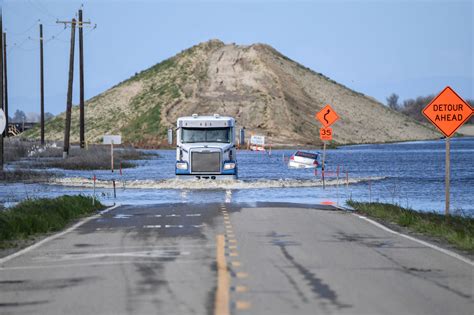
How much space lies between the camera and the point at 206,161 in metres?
43.0

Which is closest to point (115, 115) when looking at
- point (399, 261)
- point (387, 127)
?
point (387, 127)

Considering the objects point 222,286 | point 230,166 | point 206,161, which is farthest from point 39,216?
point 230,166

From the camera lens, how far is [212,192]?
39656 millimetres

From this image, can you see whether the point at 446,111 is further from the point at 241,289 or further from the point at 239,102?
the point at 239,102

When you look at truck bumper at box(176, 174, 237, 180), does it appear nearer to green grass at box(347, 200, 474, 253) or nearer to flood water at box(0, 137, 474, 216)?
flood water at box(0, 137, 474, 216)

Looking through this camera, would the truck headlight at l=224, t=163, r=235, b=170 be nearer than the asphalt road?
No

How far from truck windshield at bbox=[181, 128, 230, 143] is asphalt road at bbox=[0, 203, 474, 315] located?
69.2 ft

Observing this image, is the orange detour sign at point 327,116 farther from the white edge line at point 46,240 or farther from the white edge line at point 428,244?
the white edge line at point 428,244

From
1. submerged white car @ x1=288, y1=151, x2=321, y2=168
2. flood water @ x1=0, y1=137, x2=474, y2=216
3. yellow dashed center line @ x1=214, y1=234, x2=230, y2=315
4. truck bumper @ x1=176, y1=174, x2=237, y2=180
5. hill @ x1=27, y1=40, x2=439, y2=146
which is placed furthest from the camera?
hill @ x1=27, y1=40, x2=439, y2=146

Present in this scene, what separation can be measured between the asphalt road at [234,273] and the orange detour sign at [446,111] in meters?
4.55

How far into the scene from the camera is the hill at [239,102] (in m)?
150

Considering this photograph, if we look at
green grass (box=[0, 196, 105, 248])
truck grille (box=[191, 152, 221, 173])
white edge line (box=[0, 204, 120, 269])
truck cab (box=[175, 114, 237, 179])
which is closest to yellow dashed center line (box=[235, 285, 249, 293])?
white edge line (box=[0, 204, 120, 269])

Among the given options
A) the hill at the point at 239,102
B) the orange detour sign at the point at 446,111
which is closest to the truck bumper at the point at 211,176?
the orange detour sign at the point at 446,111

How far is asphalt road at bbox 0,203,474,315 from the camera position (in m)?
11.3
